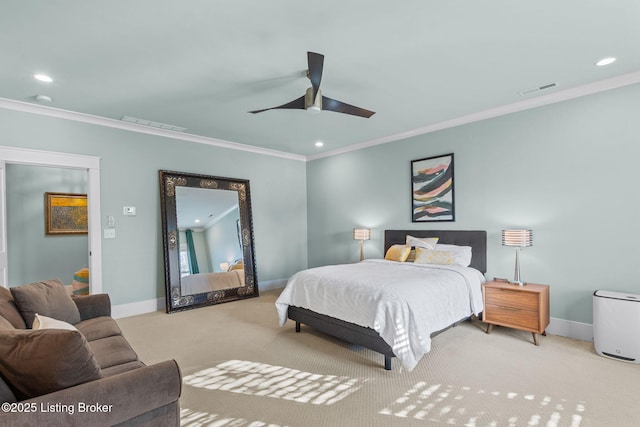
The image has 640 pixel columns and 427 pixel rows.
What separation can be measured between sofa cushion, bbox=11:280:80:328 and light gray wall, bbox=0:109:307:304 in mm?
1761

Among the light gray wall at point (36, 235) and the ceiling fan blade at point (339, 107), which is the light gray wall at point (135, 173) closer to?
the light gray wall at point (36, 235)

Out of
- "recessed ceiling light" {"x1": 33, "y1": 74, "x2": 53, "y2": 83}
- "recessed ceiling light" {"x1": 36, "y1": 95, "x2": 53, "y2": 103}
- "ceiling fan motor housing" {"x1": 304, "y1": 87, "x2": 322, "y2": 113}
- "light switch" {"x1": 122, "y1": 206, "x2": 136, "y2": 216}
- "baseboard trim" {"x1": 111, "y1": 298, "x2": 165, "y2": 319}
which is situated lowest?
"baseboard trim" {"x1": 111, "y1": 298, "x2": 165, "y2": 319}

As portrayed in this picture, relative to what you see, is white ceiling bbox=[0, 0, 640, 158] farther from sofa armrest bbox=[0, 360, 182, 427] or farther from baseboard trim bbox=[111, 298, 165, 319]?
baseboard trim bbox=[111, 298, 165, 319]

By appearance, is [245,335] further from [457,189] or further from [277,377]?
[457,189]

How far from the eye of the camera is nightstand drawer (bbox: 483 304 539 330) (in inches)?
129

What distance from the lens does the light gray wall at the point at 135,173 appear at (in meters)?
3.88

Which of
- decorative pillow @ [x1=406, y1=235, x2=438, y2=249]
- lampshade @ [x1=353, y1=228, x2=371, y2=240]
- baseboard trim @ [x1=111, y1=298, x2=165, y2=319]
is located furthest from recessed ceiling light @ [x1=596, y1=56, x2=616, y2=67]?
baseboard trim @ [x1=111, y1=298, x2=165, y2=319]

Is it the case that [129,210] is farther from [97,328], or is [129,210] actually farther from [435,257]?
[435,257]

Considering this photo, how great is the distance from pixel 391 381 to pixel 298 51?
9.10 feet

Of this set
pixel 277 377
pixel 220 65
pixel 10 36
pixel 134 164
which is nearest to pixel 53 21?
pixel 10 36

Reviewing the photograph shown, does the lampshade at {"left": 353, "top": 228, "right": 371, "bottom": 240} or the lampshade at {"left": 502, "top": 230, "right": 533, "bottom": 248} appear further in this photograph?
the lampshade at {"left": 353, "top": 228, "right": 371, "bottom": 240}

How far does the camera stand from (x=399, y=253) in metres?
4.51

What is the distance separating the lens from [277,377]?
264cm

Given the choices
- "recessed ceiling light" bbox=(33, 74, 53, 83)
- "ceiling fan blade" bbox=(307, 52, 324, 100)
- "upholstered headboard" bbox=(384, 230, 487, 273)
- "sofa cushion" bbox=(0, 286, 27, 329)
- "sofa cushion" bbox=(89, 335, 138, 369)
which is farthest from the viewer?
"upholstered headboard" bbox=(384, 230, 487, 273)
